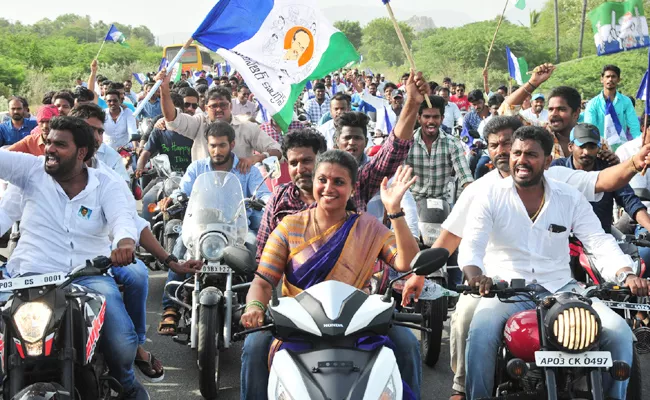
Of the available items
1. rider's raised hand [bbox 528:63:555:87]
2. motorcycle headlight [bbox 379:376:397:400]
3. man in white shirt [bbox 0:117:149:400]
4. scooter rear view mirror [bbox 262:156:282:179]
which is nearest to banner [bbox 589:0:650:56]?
rider's raised hand [bbox 528:63:555:87]

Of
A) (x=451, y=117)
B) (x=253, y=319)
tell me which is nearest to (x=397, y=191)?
(x=253, y=319)

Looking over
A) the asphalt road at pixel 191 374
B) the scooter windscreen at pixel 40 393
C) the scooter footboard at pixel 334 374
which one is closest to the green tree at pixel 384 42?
the asphalt road at pixel 191 374

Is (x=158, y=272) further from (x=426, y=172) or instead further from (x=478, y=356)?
(x=478, y=356)

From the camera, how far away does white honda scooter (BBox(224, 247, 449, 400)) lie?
2.99m

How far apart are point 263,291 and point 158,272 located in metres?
5.18

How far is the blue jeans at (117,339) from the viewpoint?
428 cm

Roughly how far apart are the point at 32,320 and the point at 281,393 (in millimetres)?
1371

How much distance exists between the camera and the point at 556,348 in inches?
142

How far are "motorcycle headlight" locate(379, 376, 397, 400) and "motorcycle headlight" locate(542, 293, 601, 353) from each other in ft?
3.00

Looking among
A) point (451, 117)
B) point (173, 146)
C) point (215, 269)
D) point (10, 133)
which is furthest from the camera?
point (451, 117)

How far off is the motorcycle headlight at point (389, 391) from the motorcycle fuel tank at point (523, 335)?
1015mm

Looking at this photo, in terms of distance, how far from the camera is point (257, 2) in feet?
24.4

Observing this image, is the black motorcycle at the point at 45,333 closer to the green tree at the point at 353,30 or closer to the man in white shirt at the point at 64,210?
the man in white shirt at the point at 64,210

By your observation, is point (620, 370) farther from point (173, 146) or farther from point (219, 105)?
point (173, 146)
